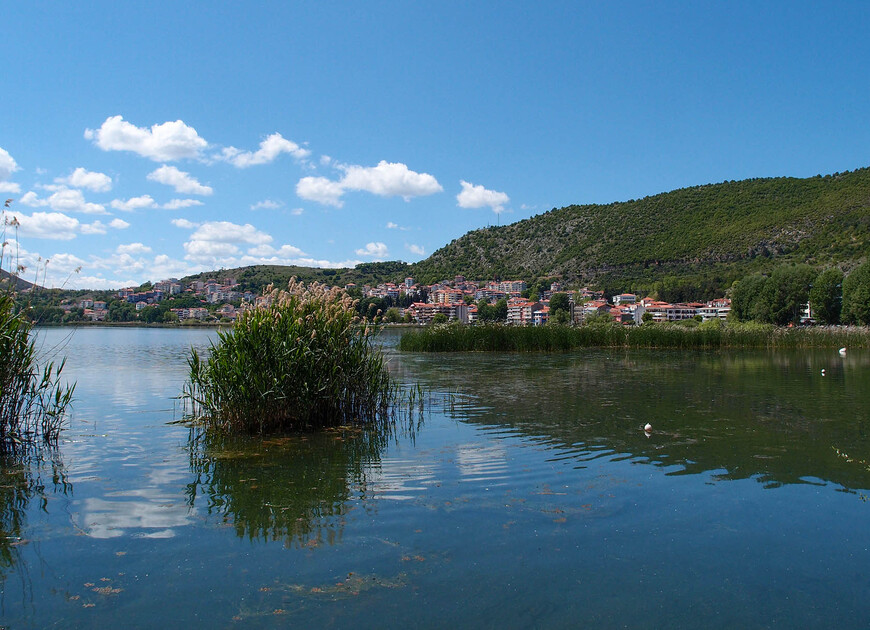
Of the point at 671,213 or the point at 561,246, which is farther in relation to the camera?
the point at 561,246

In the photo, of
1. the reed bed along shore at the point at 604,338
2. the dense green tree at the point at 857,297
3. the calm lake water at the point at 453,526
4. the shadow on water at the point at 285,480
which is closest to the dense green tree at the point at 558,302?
the dense green tree at the point at 857,297

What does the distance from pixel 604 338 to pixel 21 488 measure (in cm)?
3047

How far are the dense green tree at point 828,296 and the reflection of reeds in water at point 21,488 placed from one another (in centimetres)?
6169

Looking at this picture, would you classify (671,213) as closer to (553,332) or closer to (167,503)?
(553,332)

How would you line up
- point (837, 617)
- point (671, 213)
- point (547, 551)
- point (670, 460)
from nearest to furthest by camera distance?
1. point (837, 617)
2. point (547, 551)
3. point (670, 460)
4. point (671, 213)

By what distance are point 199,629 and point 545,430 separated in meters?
7.65

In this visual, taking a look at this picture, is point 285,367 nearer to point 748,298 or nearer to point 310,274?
point 748,298

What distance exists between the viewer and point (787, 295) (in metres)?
59.4

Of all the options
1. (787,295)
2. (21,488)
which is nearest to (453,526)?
(21,488)

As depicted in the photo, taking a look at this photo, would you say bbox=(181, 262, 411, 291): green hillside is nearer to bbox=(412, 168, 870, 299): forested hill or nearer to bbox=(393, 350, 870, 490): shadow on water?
bbox=(412, 168, 870, 299): forested hill

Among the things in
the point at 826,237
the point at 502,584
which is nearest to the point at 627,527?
the point at 502,584

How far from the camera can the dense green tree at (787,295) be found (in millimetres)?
59000

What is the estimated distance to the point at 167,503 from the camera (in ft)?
22.0

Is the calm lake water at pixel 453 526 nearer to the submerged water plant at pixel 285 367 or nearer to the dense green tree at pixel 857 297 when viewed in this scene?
the submerged water plant at pixel 285 367
